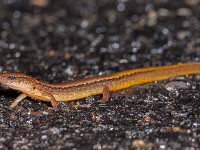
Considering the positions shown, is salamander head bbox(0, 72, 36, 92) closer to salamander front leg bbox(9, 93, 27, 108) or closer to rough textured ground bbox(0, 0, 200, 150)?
salamander front leg bbox(9, 93, 27, 108)

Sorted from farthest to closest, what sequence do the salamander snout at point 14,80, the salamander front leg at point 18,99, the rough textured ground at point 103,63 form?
the salamander front leg at point 18,99 < the salamander snout at point 14,80 < the rough textured ground at point 103,63

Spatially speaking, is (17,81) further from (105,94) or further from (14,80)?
(105,94)

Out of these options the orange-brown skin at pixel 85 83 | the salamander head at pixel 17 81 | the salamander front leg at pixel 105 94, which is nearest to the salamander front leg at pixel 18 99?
the orange-brown skin at pixel 85 83

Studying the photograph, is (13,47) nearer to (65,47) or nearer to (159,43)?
(65,47)

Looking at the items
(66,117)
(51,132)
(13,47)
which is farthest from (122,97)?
(13,47)

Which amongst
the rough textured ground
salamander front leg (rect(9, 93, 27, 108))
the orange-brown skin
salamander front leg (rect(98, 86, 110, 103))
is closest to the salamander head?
the orange-brown skin

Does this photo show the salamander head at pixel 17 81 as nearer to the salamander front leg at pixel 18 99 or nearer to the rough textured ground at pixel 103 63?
the salamander front leg at pixel 18 99

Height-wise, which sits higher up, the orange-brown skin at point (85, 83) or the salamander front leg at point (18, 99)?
the orange-brown skin at point (85, 83)
